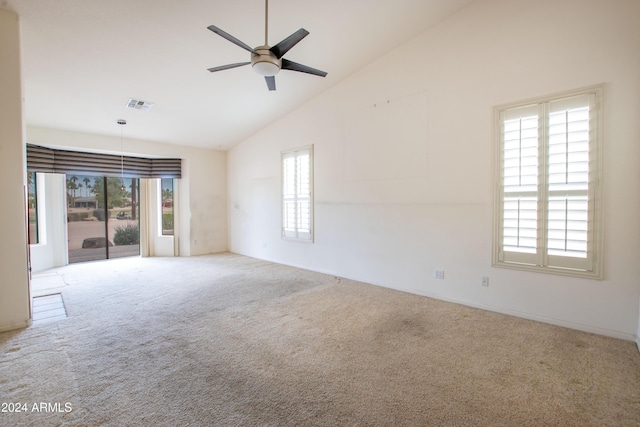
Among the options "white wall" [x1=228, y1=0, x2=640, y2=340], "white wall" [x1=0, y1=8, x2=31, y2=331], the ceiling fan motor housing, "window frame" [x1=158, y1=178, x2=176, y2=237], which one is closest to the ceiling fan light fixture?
the ceiling fan motor housing

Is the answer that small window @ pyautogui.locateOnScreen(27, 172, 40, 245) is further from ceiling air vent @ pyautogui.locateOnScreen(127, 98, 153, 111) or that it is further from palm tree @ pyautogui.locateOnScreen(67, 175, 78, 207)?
ceiling air vent @ pyautogui.locateOnScreen(127, 98, 153, 111)

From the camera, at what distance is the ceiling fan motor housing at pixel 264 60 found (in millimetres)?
2746

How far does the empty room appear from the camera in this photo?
79.8 inches

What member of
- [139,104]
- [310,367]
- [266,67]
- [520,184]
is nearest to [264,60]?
[266,67]

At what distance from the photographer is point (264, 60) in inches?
109

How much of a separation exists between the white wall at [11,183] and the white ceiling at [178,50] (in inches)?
15.3

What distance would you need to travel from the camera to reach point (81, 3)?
288cm

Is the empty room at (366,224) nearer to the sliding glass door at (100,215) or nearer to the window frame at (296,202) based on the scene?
the window frame at (296,202)

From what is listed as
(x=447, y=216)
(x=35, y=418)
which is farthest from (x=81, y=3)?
(x=447, y=216)

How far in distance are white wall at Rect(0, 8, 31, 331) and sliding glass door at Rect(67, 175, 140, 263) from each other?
403 centimetres

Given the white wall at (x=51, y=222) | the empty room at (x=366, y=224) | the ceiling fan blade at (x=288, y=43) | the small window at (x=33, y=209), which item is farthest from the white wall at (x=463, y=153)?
the small window at (x=33, y=209)

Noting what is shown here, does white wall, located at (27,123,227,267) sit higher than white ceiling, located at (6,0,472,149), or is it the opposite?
white ceiling, located at (6,0,472,149)

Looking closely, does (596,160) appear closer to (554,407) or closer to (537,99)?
(537,99)

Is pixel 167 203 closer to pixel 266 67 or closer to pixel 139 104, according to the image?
pixel 139 104
